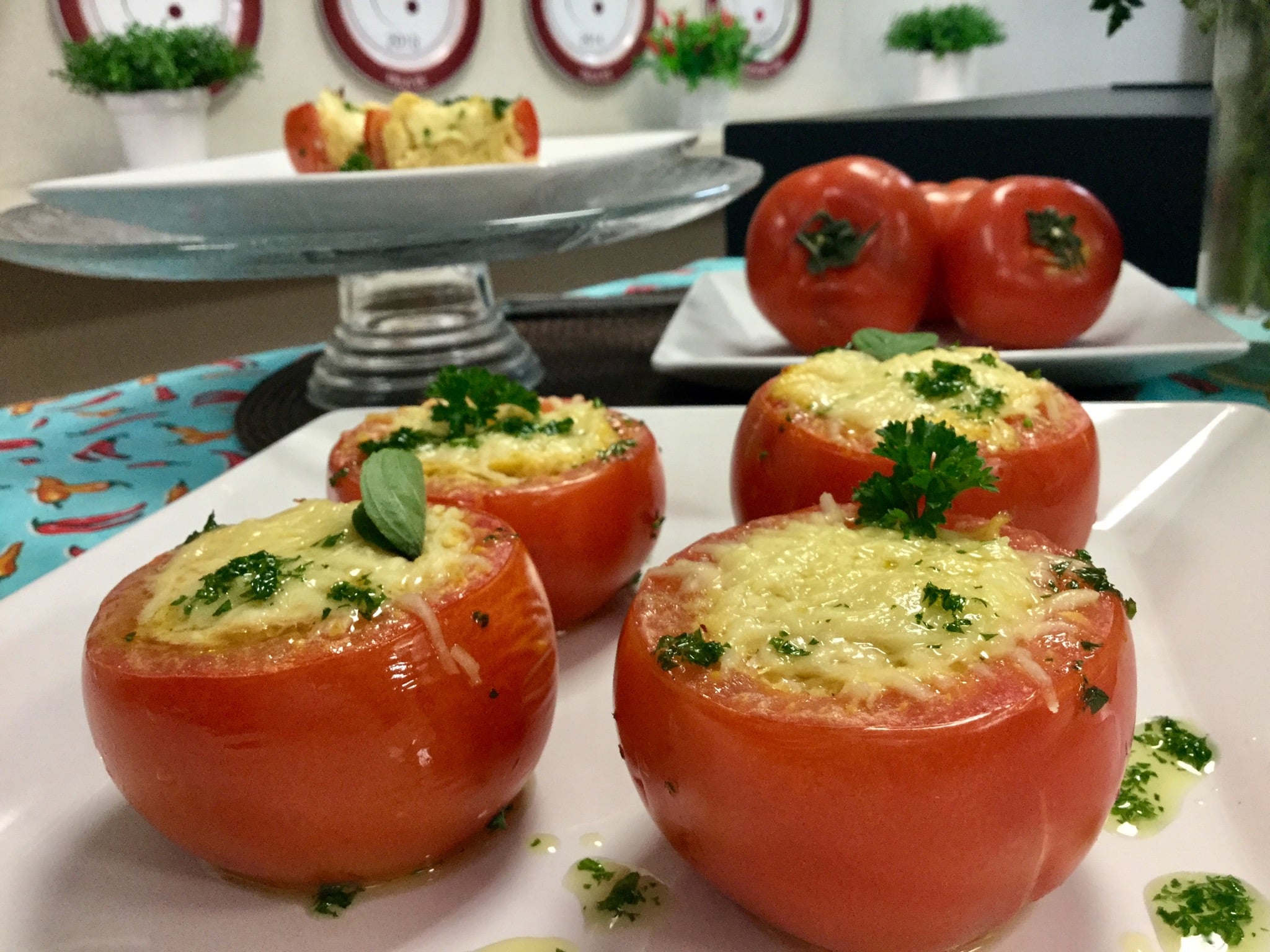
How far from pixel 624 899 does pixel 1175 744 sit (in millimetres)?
481

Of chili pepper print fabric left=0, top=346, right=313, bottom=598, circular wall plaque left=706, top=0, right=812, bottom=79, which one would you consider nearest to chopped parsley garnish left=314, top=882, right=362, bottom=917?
chili pepper print fabric left=0, top=346, right=313, bottom=598

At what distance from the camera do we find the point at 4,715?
0.93m

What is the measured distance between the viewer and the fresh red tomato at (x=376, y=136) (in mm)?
2434

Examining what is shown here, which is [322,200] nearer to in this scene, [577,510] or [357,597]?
[577,510]

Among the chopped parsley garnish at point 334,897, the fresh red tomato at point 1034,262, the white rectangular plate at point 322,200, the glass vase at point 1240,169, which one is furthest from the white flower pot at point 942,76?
the chopped parsley garnish at point 334,897

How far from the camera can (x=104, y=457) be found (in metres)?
1.60

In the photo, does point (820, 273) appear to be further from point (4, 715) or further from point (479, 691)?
point (4, 715)

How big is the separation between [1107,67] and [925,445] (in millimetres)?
7554

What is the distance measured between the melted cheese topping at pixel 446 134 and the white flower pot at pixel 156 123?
1393mm

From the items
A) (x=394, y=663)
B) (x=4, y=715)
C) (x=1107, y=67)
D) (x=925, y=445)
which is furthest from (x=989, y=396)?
(x=1107, y=67)

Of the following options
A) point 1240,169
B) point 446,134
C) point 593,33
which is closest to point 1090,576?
point 1240,169

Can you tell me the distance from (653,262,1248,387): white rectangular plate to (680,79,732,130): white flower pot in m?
3.11

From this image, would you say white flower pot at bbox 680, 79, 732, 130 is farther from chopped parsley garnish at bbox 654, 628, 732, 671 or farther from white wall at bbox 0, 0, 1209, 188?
chopped parsley garnish at bbox 654, 628, 732, 671

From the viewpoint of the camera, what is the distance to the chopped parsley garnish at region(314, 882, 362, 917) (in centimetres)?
77
